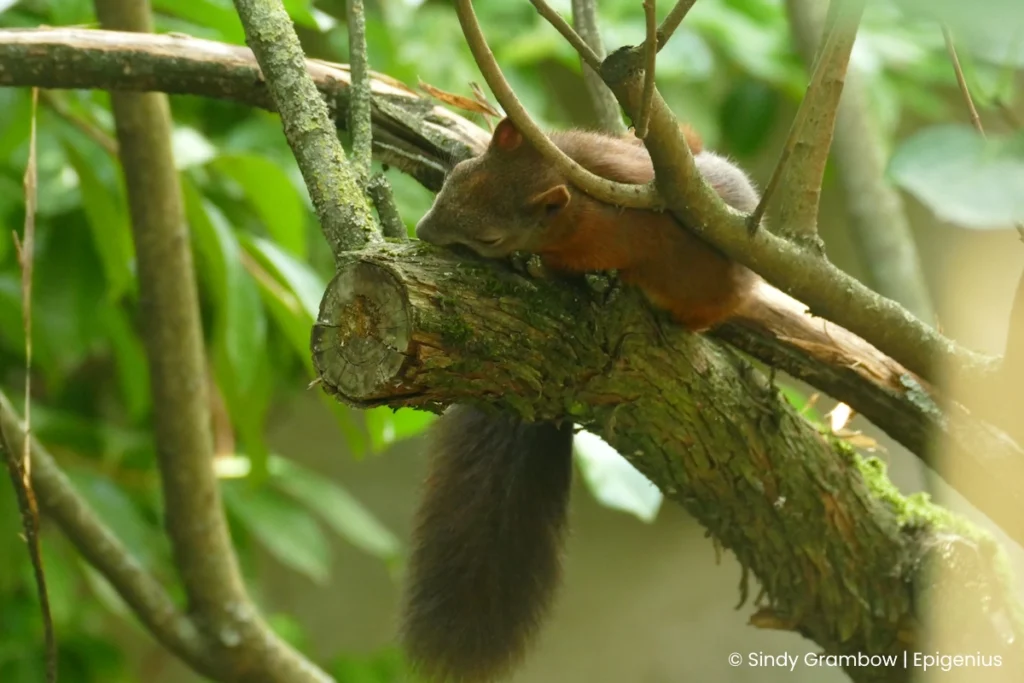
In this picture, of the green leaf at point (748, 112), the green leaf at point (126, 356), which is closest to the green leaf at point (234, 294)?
the green leaf at point (126, 356)

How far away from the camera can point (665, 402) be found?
1215mm

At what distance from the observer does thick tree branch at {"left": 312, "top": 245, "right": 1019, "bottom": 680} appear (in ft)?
3.15

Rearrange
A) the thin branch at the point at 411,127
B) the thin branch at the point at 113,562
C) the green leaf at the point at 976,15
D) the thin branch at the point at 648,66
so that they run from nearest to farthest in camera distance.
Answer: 1. the green leaf at the point at 976,15
2. the thin branch at the point at 648,66
3. the thin branch at the point at 411,127
4. the thin branch at the point at 113,562

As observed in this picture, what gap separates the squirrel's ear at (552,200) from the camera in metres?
1.23

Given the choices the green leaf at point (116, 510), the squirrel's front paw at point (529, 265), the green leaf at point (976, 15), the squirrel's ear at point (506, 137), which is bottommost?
the green leaf at point (116, 510)

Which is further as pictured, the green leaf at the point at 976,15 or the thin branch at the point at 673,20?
the thin branch at the point at 673,20

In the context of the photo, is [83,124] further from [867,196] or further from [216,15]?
[867,196]

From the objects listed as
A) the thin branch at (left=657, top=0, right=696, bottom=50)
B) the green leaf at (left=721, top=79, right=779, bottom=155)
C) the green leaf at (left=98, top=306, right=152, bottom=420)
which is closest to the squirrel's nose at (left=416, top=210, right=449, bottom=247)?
the thin branch at (left=657, top=0, right=696, bottom=50)

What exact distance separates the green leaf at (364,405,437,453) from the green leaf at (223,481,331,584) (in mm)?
653

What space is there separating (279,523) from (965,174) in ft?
6.96

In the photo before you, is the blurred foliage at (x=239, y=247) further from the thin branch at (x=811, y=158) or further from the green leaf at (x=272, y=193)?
the thin branch at (x=811, y=158)

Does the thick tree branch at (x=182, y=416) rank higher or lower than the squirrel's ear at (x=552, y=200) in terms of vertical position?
lower

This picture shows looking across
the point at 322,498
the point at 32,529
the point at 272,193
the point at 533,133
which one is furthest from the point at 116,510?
the point at 533,133

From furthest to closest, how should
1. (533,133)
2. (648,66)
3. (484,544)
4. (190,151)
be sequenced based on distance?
(190,151) < (484,544) < (533,133) < (648,66)
